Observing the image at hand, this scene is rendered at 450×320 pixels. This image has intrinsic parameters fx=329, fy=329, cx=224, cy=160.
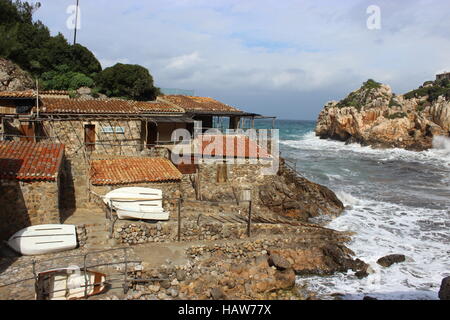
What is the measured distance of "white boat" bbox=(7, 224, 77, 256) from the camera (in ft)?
41.1

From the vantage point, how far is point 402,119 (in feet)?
196

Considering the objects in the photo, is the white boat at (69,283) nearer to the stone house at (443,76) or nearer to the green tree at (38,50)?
the green tree at (38,50)

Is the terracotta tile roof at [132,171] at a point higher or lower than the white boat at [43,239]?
higher

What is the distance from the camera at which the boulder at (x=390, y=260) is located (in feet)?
52.1

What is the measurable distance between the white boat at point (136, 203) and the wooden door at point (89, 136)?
540 cm

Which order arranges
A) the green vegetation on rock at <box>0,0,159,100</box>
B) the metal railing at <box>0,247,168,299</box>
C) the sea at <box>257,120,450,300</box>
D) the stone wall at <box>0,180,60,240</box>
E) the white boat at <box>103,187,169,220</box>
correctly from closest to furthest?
1. the metal railing at <box>0,247,168,299</box>
2. the stone wall at <box>0,180,60,240</box>
3. the sea at <box>257,120,450,300</box>
4. the white boat at <box>103,187,169,220</box>
5. the green vegetation on rock at <box>0,0,159,100</box>

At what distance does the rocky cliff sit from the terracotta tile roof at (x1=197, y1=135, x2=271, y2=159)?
44.4m

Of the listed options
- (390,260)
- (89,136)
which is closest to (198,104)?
(89,136)

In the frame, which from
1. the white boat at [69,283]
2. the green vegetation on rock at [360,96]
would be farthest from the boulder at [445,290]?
the green vegetation on rock at [360,96]

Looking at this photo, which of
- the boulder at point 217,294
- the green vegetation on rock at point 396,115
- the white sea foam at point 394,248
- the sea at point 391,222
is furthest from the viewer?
the green vegetation on rock at point 396,115

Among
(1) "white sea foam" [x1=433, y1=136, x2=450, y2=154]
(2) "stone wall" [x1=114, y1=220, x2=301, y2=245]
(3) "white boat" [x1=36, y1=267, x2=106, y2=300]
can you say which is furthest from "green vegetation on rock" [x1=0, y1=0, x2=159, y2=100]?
(1) "white sea foam" [x1=433, y1=136, x2=450, y2=154]

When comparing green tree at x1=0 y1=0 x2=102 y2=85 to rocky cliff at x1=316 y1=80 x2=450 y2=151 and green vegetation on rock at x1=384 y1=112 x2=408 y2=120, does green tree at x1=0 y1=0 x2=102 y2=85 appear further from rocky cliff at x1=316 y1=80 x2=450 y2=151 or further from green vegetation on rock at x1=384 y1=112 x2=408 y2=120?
green vegetation on rock at x1=384 y1=112 x2=408 y2=120

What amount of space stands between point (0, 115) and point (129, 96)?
1464 centimetres
